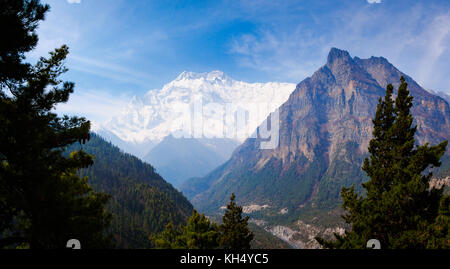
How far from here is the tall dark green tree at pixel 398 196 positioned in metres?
15.6

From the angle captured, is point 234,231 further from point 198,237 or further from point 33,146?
point 33,146

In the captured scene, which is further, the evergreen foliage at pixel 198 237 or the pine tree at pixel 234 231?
the pine tree at pixel 234 231

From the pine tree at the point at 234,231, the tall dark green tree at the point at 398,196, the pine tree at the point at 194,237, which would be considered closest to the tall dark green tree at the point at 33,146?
the pine tree at the point at 194,237

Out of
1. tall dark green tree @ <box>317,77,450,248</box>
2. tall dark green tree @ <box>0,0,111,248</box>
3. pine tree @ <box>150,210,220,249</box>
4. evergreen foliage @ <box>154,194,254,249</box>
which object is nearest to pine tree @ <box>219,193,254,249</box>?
evergreen foliage @ <box>154,194,254,249</box>

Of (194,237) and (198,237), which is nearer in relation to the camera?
(198,237)

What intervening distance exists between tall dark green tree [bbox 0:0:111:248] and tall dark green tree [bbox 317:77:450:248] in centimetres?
1902

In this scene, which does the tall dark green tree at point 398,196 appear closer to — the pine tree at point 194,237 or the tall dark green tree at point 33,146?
the pine tree at point 194,237

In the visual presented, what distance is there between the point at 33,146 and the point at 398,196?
71.9ft

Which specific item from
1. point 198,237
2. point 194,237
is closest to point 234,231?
point 194,237

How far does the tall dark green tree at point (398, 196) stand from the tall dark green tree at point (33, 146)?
19023 millimetres

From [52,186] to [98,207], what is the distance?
5979 millimetres

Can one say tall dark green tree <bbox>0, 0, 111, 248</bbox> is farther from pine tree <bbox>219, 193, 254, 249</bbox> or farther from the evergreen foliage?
pine tree <bbox>219, 193, 254, 249</bbox>

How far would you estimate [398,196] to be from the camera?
16.7 metres

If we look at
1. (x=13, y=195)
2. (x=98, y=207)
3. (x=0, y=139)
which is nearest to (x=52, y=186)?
(x=13, y=195)
